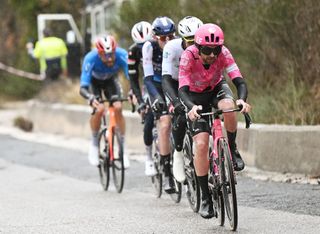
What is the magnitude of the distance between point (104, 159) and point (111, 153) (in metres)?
0.34

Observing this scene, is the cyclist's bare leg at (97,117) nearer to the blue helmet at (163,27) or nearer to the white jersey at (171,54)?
the blue helmet at (163,27)

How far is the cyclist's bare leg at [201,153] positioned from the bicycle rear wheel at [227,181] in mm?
225

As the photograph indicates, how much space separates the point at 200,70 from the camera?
883 cm

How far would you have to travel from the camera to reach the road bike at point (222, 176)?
26.6 ft

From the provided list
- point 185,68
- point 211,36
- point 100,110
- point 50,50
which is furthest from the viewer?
point 50,50

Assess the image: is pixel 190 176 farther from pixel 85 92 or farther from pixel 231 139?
pixel 85 92

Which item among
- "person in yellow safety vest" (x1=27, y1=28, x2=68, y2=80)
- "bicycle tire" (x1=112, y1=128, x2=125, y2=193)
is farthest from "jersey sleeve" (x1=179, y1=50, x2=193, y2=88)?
"person in yellow safety vest" (x1=27, y1=28, x2=68, y2=80)

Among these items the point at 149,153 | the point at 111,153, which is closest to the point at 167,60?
the point at 149,153

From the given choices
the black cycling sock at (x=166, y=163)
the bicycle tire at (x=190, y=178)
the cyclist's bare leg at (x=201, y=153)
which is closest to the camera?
the cyclist's bare leg at (x=201, y=153)

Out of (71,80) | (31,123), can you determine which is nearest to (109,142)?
(31,123)

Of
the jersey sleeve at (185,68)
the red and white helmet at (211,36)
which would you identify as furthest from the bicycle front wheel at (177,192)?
the red and white helmet at (211,36)

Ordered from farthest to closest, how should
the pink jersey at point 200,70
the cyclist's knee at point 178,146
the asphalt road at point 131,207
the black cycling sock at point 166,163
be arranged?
1. the black cycling sock at point 166,163
2. the cyclist's knee at point 178,146
3. the asphalt road at point 131,207
4. the pink jersey at point 200,70

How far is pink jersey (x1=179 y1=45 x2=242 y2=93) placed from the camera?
28.5 ft

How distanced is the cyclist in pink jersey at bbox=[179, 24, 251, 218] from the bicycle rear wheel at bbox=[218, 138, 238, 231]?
0.91 feet
